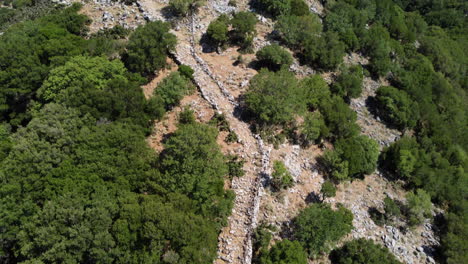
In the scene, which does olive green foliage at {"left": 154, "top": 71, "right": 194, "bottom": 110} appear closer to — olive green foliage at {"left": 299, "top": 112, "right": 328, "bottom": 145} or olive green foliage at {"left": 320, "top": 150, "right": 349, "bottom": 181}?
olive green foliage at {"left": 299, "top": 112, "right": 328, "bottom": 145}

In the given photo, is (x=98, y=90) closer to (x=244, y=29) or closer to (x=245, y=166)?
(x=245, y=166)

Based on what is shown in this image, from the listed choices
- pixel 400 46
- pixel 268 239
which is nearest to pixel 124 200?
pixel 268 239

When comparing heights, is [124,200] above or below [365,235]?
above

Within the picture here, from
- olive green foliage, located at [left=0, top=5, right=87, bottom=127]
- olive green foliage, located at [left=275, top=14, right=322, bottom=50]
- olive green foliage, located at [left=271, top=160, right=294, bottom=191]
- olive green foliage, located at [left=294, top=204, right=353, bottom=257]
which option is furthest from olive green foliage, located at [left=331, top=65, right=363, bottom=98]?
olive green foliage, located at [left=0, top=5, right=87, bottom=127]

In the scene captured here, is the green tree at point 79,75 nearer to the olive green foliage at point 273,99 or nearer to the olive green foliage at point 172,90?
the olive green foliage at point 172,90

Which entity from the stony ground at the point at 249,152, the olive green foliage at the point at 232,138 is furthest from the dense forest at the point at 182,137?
the olive green foliage at the point at 232,138

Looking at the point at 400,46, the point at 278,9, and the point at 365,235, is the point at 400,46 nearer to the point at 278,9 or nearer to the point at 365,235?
the point at 278,9

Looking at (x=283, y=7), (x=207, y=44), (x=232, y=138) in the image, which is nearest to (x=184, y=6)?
(x=207, y=44)
